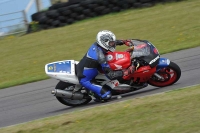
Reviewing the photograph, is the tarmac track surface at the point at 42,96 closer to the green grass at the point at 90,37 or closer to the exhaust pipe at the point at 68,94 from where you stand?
the exhaust pipe at the point at 68,94

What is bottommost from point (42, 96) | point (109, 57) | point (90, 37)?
point (90, 37)

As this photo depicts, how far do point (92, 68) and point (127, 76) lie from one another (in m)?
0.65

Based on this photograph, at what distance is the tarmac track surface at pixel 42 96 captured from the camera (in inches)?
341

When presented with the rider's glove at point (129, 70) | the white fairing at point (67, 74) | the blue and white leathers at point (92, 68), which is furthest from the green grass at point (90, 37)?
the rider's glove at point (129, 70)

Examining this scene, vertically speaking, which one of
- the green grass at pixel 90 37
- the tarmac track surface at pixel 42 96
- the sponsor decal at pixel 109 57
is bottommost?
the green grass at pixel 90 37

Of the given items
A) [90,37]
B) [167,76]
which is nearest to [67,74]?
[167,76]

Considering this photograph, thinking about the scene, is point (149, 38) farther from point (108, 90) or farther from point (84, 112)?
point (84, 112)

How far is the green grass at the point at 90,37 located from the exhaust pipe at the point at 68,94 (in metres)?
3.48

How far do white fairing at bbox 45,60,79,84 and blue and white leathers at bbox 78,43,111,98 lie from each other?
0.50ft

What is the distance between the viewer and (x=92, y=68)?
8.53m

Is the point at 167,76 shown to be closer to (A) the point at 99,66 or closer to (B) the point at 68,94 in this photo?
(A) the point at 99,66

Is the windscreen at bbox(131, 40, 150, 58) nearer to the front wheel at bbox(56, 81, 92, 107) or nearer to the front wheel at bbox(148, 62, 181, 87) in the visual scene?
the front wheel at bbox(148, 62, 181, 87)

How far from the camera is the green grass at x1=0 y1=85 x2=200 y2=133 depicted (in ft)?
19.0

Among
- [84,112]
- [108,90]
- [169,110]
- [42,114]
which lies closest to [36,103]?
[42,114]
